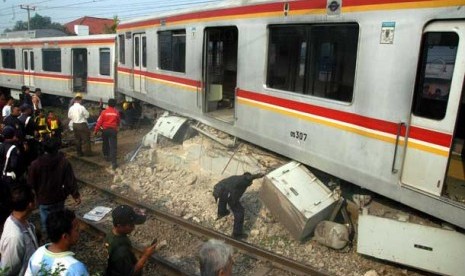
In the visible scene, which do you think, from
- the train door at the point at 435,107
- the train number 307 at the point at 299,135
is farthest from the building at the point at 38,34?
the train door at the point at 435,107

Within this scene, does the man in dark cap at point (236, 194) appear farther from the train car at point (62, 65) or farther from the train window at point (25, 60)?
the train window at point (25, 60)

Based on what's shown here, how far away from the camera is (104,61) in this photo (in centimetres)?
1688

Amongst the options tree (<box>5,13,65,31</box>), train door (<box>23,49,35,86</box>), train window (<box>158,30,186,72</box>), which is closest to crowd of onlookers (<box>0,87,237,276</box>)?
train window (<box>158,30,186,72</box>)

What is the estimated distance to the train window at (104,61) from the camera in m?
16.7

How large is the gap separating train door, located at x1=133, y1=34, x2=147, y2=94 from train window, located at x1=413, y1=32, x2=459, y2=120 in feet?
30.7

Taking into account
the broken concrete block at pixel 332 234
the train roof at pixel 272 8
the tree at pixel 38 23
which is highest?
the tree at pixel 38 23

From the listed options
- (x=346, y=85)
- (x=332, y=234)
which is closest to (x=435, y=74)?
(x=346, y=85)

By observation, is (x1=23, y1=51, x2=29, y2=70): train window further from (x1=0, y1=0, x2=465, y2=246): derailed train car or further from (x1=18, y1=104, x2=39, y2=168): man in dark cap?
(x1=0, y1=0, x2=465, y2=246): derailed train car

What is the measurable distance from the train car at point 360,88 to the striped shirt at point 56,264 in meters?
4.00

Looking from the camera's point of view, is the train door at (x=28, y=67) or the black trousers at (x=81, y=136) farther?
the train door at (x=28, y=67)

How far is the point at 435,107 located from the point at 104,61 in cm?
1434

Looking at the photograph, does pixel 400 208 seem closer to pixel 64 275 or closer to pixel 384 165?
pixel 384 165

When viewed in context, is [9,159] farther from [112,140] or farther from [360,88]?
[360,88]

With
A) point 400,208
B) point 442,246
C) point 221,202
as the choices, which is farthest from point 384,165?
point 221,202
